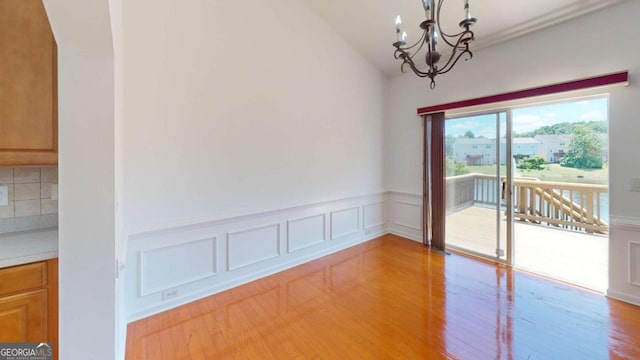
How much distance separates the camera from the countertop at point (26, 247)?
1.41 meters

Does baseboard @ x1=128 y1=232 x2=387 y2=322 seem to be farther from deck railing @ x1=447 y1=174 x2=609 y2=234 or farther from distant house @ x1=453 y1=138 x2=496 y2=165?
distant house @ x1=453 y1=138 x2=496 y2=165

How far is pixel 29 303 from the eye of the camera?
4.68ft

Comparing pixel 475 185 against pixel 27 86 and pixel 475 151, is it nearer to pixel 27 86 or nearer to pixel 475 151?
pixel 475 151

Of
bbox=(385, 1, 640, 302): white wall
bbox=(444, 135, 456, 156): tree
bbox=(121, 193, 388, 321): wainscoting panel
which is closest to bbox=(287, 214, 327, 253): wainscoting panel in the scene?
bbox=(121, 193, 388, 321): wainscoting panel

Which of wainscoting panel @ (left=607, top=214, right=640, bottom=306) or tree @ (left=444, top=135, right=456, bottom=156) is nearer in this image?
wainscoting panel @ (left=607, top=214, right=640, bottom=306)

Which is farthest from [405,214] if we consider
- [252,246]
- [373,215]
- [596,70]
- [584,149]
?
[596,70]

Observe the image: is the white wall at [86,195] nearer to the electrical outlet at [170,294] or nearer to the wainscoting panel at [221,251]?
the wainscoting panel at [221,251]

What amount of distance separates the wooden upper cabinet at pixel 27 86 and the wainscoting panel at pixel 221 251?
982 mm

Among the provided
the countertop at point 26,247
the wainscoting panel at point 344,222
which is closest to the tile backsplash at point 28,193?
the countertop at point 26,247

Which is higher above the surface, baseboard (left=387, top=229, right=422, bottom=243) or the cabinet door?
the cabinet door

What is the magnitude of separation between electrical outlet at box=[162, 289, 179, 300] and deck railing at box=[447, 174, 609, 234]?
3.86m

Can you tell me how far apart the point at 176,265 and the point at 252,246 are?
813 millimetres

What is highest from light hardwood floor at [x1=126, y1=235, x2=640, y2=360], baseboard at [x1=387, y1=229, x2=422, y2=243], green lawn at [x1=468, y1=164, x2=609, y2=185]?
green lawn at [x1=468, y1=164, x2=609, y2=185]

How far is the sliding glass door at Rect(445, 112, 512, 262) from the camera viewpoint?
3.55 m
